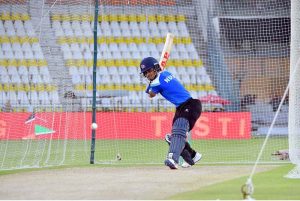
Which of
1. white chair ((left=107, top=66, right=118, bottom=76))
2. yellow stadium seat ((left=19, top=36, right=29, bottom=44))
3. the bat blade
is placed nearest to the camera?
the bat blade

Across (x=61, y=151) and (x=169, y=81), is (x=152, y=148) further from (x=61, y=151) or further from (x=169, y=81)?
(x=169, y=81)

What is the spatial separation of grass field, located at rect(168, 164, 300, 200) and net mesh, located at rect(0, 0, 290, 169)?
464 cm

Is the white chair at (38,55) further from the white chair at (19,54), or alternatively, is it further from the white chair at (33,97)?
the white chair at (33,97)

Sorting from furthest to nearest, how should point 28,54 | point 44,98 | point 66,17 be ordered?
1. point 28,54
2. point 44,98
3. point 66,17

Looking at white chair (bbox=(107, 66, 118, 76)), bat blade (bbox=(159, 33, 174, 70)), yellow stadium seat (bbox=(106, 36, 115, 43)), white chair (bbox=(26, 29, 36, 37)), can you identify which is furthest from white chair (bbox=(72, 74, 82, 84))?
bat blade (bbox=(159, 33, 174, 70))

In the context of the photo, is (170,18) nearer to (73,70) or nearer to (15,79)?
(73,70)

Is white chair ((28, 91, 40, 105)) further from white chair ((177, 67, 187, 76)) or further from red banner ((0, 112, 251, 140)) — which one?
white chair ((177, 67, 187, 76))

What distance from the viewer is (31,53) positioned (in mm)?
24844

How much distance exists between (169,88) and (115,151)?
7473 mm

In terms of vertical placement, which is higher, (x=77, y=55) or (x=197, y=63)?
(x=77, y=55)

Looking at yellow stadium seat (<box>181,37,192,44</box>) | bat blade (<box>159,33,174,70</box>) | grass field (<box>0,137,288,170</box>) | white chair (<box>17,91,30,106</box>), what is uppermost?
yellow stadium seat (<box>181,37,192,44</box>)

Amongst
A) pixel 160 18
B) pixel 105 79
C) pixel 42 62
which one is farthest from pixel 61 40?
pixel 160 18

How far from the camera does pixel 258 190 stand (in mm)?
11086

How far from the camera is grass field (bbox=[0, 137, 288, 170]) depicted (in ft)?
56.2
